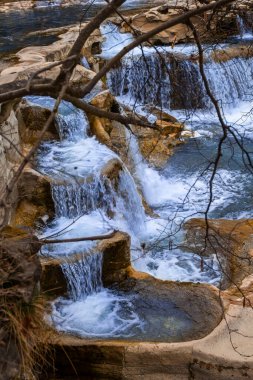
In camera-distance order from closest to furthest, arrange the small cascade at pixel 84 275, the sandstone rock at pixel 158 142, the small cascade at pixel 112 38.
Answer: the small cascade at pixel 84 275 → the sandstone rock at pixel 158 142 → the small cascade at pixel 112 38

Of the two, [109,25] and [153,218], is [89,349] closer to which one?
[153,218]

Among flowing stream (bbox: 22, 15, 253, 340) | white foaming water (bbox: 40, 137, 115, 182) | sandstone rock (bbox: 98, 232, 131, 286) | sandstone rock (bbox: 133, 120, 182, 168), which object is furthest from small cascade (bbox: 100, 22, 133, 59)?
sandstone rock (bbox: 98, 232, 131, 286)

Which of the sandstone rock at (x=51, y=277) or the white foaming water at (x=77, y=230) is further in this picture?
the white foaming water at (x=77, y=230)

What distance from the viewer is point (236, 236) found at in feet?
19.0

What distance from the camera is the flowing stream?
15.1ft

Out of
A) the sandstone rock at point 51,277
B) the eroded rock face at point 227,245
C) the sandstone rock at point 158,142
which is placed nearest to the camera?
the sandstone rock at point 51,277

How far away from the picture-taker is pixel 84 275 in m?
5.10

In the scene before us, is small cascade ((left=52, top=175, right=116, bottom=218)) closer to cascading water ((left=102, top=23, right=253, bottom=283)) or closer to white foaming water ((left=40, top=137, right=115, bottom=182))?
white foaming water ((left=40, top=137, right=115, bottom=182))

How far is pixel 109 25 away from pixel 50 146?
21.2 ft

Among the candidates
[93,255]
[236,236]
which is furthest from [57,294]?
[236,236]

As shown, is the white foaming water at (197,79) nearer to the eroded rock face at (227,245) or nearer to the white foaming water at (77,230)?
the eroded rock face at (227,245)

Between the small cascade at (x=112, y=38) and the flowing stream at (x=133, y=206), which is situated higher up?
the small cascade at (x=112, y=38)

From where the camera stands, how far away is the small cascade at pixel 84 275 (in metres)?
5.02

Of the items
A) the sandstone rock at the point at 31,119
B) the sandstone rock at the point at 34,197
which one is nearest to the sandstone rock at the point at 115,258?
the sandstone rock at the point at 34,197
